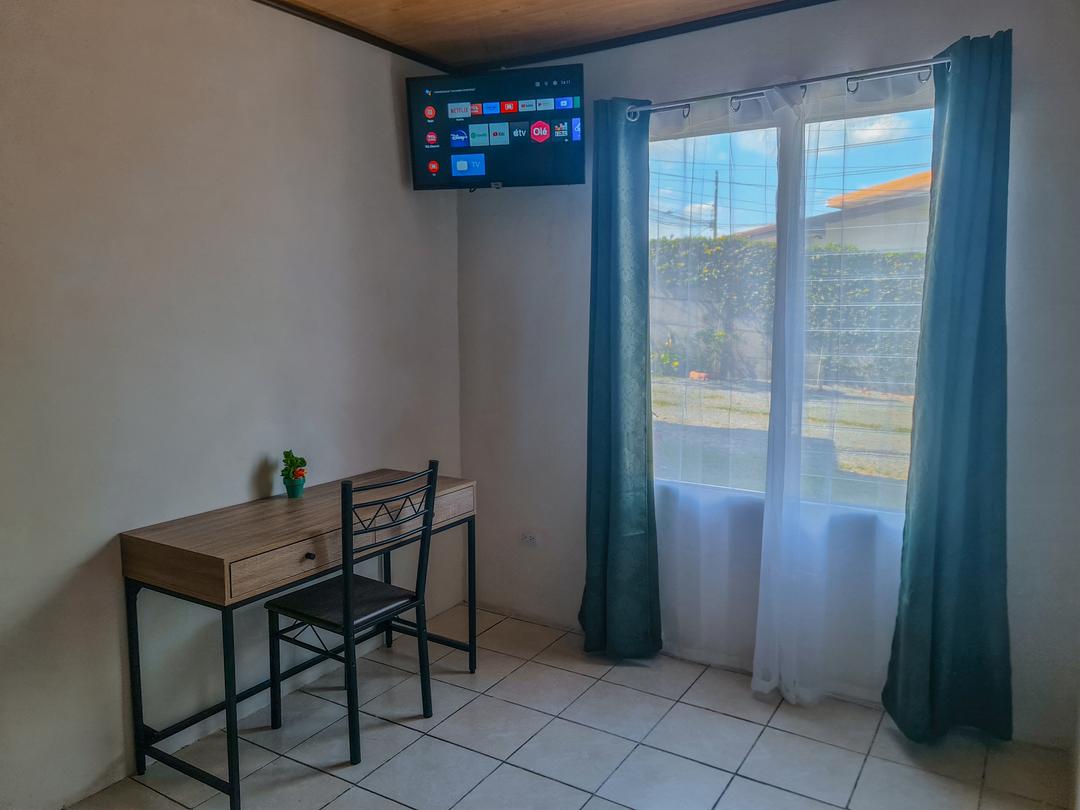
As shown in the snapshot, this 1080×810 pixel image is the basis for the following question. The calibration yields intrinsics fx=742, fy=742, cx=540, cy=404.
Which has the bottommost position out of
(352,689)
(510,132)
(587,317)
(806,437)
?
(352,689)

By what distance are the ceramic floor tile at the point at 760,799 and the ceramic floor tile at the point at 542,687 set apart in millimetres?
689

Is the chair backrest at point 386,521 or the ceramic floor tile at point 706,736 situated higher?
the chair backrest at point 386,521

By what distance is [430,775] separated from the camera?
2.30 meters

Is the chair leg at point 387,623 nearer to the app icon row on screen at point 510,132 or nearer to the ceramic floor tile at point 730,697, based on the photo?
the ceramic floor tile at point 730,697

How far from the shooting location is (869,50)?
8.27 feet

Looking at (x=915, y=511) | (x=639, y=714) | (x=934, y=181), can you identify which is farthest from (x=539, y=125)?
(x=639, y=714)

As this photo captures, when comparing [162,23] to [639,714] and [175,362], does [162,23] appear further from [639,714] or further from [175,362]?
[639,714]

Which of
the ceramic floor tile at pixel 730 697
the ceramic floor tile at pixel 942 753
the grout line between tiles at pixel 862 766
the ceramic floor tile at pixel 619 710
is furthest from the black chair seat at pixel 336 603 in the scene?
the ceramic floor tile at pixel 942 753

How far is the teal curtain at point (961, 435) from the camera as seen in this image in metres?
Result: 2.27

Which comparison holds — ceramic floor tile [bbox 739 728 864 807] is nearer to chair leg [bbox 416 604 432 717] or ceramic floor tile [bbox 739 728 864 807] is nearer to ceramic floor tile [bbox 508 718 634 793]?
ceramic floor tile [bbox 508 718 634 793]

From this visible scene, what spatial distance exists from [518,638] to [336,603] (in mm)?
1091

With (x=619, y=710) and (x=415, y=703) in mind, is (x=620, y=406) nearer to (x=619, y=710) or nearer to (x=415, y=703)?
(x=619, y=710)

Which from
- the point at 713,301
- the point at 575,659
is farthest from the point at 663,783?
the point at 713,301

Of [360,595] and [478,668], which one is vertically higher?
[360,595]
